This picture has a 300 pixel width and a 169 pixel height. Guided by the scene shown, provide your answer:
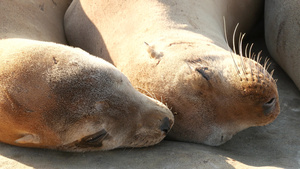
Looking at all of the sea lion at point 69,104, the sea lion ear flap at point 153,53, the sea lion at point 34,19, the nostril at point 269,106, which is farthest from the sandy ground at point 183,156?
the sea lion at point 34,19

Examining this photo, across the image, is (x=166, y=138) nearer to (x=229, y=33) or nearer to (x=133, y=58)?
(x=133, y=58)

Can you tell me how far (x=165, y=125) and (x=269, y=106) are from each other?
0.72 m

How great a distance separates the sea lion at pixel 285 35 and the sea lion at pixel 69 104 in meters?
1.81

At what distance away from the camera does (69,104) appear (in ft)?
9.04

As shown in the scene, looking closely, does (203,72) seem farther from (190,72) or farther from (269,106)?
(269,106)

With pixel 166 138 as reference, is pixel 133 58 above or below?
above

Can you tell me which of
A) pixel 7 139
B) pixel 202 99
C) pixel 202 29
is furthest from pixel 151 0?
pixel 7 139

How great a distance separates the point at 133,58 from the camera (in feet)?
11.5

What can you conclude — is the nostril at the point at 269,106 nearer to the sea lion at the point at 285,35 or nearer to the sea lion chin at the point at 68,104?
the sea lion chin at the point at 68,104

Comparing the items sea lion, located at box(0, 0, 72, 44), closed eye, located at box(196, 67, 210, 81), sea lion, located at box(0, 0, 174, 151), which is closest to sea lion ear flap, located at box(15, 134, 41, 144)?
sea lion, located at box(0, 0, 174, 151)

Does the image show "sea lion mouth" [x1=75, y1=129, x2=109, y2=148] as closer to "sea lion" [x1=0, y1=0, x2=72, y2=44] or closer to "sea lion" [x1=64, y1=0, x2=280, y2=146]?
"sea lion" [x1=64, y1=0, x2=280, y2=146]

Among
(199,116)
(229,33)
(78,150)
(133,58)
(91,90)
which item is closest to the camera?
(91,90)

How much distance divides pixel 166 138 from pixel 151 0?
119 cm

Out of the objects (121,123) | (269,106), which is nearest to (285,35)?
(269,106)
